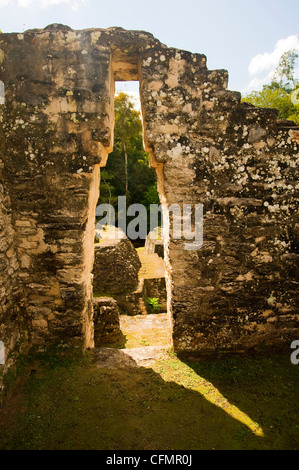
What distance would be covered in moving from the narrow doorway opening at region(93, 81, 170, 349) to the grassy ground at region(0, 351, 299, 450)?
988mm

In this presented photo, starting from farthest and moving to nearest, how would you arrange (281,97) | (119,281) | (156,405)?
(281,97) < (119,281) < (156,405)

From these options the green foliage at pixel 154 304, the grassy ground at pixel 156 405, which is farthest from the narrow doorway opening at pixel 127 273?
the grassy ground at pixel 156 405

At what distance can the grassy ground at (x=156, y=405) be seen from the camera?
2.53 meters

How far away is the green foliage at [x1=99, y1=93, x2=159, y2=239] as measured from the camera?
69.2 feet

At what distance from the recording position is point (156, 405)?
2.94 m

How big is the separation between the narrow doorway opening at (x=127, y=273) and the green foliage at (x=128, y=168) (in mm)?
72

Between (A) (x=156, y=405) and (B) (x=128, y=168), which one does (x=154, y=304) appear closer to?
(A) (x=156, y=405)

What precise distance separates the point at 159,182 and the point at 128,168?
20684 millimetres

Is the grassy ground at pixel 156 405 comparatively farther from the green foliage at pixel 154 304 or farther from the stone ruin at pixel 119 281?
the green foliage at pixel 154 304

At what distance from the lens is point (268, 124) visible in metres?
3.38

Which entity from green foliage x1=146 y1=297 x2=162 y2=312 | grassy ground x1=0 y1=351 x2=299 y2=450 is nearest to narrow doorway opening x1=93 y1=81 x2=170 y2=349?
green foliage x1=146 y1=297 x2=162 y2=312

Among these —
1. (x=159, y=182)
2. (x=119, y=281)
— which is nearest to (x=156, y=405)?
(x=159, y=182)

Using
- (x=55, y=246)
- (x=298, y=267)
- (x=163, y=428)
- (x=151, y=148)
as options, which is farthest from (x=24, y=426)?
(x=298, y=267)

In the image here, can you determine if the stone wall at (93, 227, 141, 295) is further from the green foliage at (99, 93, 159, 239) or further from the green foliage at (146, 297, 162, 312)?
the green foliage at (99, 93, 159, 239)
